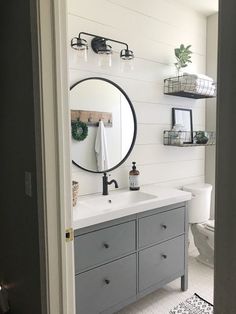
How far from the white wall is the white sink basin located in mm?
1021

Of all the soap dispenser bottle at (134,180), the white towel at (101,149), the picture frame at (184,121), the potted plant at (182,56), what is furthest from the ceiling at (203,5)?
the soap dispenser bottle at (134,180)

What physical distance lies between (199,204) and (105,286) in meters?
1.39

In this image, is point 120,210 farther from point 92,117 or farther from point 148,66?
point 148,66

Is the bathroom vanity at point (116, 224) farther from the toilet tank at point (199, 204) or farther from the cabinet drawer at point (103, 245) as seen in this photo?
the toilet tank at point (199, 204)

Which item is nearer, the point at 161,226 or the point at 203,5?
the point at 161,226

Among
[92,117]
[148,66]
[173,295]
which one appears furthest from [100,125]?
[173,295]

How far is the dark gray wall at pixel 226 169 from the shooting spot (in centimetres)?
49

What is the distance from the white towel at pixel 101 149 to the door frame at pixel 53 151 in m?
0.99

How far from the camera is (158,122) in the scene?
259cm

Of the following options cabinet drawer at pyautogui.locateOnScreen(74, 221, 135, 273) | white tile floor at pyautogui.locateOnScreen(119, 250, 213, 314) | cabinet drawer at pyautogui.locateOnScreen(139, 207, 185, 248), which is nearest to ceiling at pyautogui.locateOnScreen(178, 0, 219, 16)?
cabinet drawer at pyautogui.locateOnScreen(139, 207, 185, 248)

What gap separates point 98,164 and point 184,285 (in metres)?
1.28

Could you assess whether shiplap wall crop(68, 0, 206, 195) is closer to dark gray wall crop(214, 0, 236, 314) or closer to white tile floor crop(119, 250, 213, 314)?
white tile floor crop(119, 250, 213, 314)

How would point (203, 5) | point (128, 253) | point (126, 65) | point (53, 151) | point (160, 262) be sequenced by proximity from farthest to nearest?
point (203, 5)
point (126, 65)
point (160, 262)
point (128, 253)
point (53, 151)

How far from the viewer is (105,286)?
1743mm
